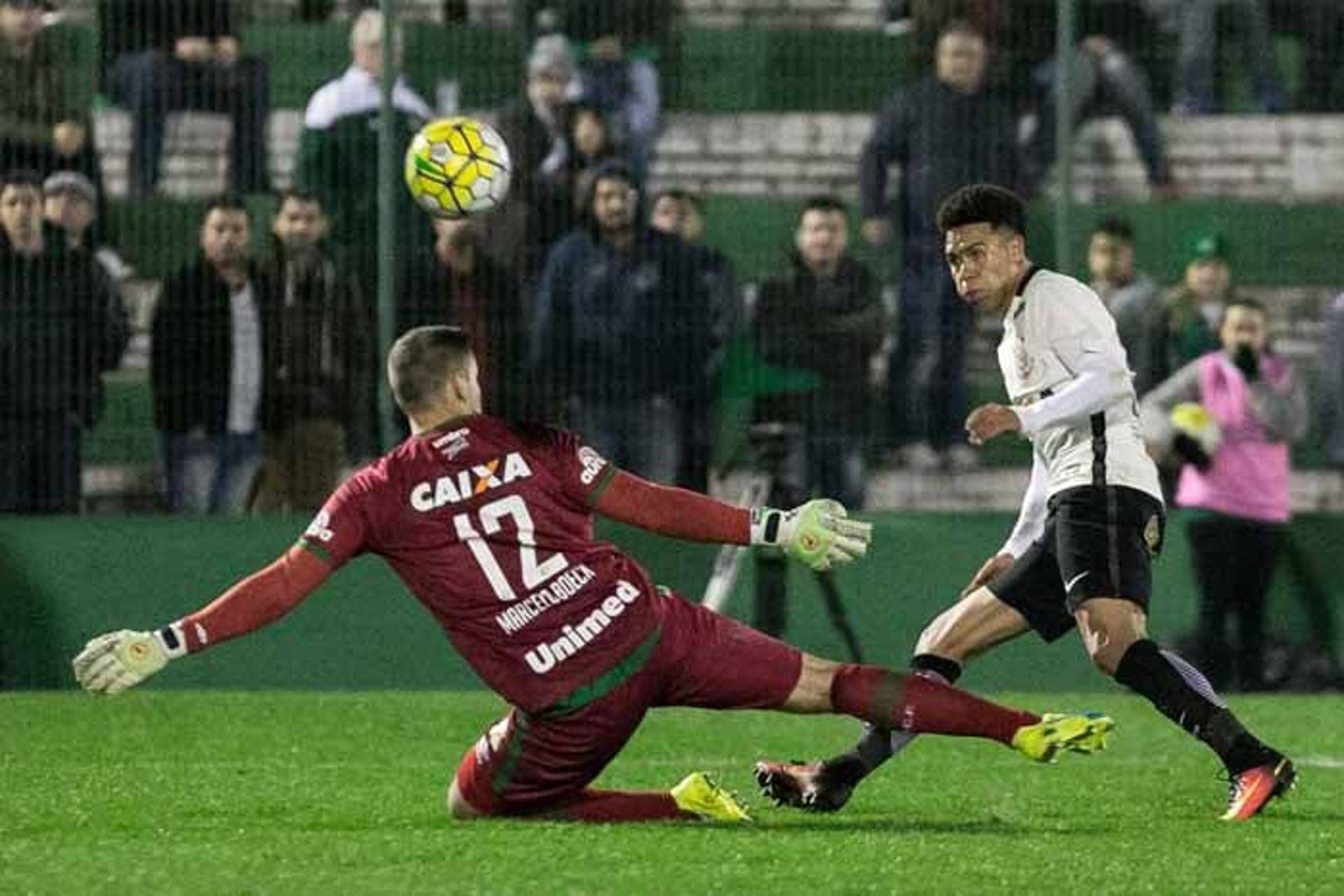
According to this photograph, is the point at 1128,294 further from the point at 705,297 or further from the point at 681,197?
the point at 681,197

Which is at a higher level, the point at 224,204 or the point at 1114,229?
the point at 224,204

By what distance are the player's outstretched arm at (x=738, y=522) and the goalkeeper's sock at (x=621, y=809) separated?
0.78 meters

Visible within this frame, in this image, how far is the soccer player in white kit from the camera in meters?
8.95

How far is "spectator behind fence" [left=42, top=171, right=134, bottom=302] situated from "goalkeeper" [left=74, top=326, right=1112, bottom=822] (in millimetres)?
6291

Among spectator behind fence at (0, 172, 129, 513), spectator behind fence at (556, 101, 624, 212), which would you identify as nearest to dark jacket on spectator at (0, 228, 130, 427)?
spectator behind fence at (0, 172, 129, 513)

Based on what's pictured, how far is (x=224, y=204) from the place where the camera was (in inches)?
571

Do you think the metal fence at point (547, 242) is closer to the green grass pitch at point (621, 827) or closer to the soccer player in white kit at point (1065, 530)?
the green grass pitch at point (621, 827)

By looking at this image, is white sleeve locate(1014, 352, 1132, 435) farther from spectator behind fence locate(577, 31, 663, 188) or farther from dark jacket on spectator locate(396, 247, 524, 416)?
spectator behind fence locate(577, 31, 663, 188)

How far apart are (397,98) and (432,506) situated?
669 cm

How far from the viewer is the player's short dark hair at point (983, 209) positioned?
9.25m

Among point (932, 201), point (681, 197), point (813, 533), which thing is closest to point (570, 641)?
point (813, 533)

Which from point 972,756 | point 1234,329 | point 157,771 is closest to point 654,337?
point 1234,329

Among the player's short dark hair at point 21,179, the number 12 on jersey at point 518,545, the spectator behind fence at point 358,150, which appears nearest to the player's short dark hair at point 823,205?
the spectator behind fence at point 358,150

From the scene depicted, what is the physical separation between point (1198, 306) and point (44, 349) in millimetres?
5664
